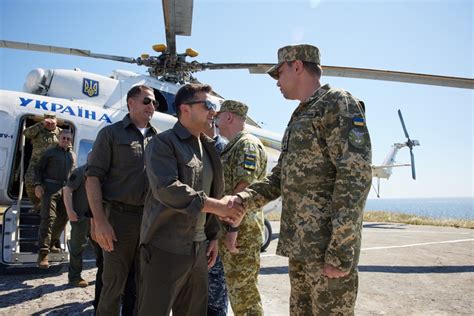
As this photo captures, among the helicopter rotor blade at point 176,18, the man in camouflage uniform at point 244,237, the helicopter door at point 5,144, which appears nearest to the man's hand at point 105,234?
the man in camouflage uniform at point 244,237

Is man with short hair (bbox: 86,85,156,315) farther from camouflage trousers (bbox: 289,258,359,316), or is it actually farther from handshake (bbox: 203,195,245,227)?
camouflage trousers (bbox: 289,258,359,316)

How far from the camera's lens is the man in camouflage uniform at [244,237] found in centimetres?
284

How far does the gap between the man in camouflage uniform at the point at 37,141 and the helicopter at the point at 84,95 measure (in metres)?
0.14

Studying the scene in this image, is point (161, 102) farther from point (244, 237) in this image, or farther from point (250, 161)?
point (244, 237)

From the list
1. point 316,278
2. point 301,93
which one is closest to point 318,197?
point 316,278

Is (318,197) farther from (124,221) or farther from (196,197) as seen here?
(124,221)

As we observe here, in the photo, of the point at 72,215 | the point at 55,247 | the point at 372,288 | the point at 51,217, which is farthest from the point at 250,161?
the point at 55,247

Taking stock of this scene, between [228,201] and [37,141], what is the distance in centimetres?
447

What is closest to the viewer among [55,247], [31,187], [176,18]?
[55,247]

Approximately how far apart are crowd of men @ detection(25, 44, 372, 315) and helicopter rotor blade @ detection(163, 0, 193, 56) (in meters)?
2.72

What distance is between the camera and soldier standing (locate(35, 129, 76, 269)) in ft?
15.8

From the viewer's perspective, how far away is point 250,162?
9.93 feet

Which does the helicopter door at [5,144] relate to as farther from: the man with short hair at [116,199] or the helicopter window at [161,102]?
the man with short hair at [116,199]

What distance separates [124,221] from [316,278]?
159 cm
